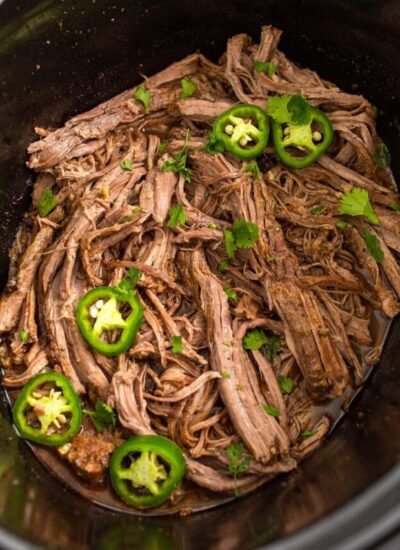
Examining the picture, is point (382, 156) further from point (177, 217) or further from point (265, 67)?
point (177, 217)

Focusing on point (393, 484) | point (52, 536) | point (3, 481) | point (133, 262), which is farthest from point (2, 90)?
point (393, 484)

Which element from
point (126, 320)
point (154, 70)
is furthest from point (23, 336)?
point (154, 70)

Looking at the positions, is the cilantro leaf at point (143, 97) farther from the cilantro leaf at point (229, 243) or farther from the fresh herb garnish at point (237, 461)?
the fresh herb garnish at point (237, 461)

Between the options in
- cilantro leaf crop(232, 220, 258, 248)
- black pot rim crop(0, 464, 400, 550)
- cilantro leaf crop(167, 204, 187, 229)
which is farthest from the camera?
cilantro leaf crop(167, 204, 187, 229)

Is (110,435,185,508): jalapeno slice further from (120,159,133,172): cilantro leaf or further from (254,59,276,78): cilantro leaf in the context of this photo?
(254,59,276,78): cilantro leaf

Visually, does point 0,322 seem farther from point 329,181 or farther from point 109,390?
point 329,181

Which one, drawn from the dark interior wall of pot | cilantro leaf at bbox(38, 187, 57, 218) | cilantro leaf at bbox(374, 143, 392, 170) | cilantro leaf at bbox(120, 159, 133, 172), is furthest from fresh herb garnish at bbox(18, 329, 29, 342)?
cilantro leaf at bbox(374, 143, 392, 170)
